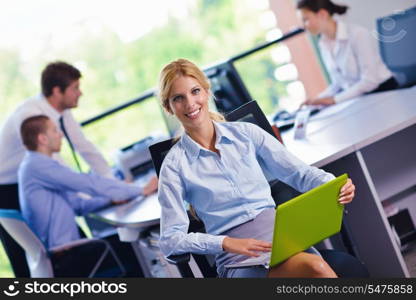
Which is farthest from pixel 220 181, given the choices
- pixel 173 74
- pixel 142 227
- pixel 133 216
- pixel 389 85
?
pixel 389 85

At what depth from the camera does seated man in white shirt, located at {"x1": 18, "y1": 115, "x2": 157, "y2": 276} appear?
3895 mm

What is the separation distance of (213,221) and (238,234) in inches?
3.6

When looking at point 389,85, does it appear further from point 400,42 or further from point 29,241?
point 29,241

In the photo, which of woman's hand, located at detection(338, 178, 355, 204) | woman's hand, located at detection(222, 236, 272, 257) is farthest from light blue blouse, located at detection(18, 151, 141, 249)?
woman's hand, located at detection(338, 178, 355, 204)

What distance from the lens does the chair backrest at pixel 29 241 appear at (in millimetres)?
3559

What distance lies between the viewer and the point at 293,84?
9.91 m

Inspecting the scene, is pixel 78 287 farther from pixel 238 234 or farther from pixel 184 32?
pixel 184 32

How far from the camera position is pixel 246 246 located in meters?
2.10

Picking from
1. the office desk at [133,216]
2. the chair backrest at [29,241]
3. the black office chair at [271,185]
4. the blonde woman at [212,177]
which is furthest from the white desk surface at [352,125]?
the chair backrest at [29,241]

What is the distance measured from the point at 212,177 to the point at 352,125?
110 centimetres

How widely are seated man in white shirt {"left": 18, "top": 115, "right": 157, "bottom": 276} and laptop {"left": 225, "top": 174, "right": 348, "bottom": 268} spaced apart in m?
1.90

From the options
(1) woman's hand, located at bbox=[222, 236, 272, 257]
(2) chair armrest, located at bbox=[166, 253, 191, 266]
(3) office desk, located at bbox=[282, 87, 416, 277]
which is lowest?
(3) office desk, located at bbox=[282, 87, 416, 277]

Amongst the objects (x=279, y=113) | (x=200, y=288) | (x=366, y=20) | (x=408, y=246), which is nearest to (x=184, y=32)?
(x=366, y=20)

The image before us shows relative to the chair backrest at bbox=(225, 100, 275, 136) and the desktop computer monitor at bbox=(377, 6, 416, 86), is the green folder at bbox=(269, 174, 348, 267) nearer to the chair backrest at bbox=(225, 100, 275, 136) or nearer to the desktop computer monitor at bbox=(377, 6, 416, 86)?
the chair backrest at bbox=(225, 100, 275, 136)
